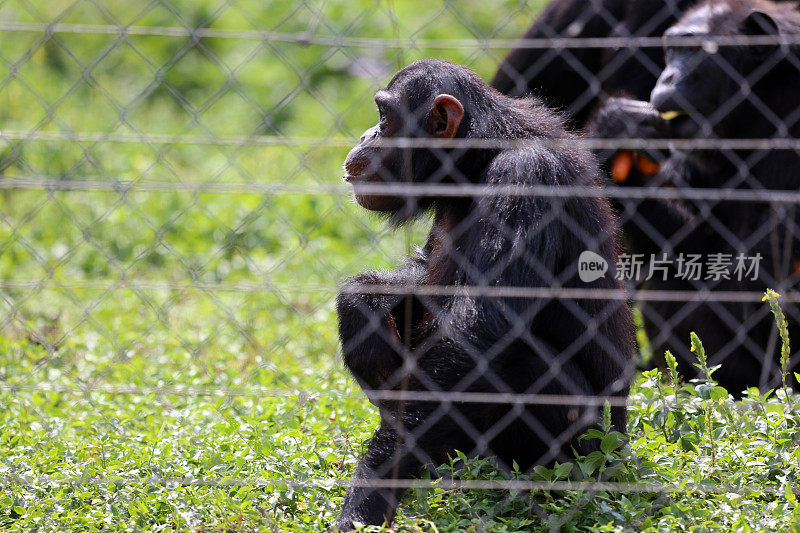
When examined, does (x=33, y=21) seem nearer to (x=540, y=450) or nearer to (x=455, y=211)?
(x=455, y=211)

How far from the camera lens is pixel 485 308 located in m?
3.02

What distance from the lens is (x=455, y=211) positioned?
3.45m

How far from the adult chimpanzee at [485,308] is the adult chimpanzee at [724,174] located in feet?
4.22

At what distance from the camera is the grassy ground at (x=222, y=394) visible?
2840mm

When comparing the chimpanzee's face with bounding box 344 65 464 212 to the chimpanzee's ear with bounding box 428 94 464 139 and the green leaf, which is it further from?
the green leaf

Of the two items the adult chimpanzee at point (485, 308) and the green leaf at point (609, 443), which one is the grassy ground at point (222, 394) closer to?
the green leaf at point (609, 443)

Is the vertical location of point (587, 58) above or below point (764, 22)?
above

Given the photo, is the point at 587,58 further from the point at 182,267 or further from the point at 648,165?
the point at 182,267

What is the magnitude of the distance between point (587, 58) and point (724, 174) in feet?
4.34

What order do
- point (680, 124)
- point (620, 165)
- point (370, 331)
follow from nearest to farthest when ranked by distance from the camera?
point (370, 331)
point (680, 124)
point (620, 165)

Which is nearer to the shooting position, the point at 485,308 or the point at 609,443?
the point at 609,443

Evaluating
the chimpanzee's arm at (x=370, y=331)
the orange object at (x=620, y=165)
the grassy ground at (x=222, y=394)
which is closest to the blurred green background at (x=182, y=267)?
the grassy ground at (x=222, y=394)

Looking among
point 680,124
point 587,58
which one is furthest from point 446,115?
point 587,58

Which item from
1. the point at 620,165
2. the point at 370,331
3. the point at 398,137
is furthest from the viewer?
the point at 620,165
